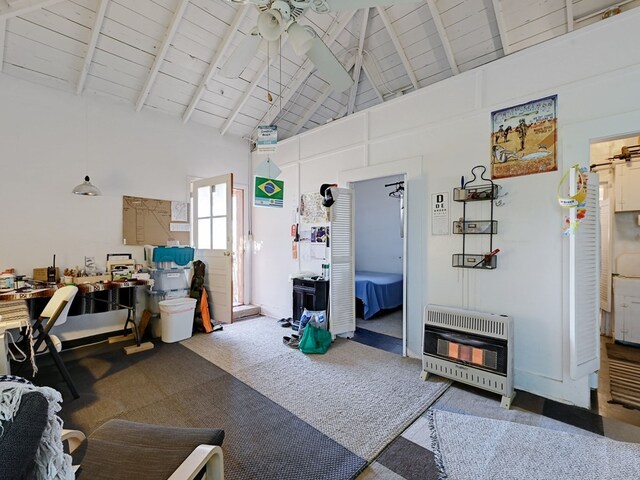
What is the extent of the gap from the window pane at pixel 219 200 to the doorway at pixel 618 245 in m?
4.87

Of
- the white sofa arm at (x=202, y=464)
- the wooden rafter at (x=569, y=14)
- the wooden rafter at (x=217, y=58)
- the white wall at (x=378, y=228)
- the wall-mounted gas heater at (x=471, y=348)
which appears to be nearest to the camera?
the white sofa arm at (x=202, y=464)

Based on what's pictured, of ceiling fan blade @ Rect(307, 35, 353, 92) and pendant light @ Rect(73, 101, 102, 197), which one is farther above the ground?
ceiling fan blade @ Rect(307, 35, 353, 92)

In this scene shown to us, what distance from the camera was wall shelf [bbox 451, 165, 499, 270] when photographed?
9.33 feet

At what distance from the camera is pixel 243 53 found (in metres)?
2.26

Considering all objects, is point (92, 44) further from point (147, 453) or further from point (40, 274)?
point (147, 453)

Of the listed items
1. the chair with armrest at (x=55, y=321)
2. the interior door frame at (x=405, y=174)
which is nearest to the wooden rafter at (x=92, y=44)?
the chair with armrest at (x=55, y=321)

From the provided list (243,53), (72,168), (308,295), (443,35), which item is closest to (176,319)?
(308,295)

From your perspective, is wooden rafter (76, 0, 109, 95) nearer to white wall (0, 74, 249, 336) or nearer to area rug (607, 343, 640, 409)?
white wall (0, 74, 249, 336)

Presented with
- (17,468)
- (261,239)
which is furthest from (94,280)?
(17,468)

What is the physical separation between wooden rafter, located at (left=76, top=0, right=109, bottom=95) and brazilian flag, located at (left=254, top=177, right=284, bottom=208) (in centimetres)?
220

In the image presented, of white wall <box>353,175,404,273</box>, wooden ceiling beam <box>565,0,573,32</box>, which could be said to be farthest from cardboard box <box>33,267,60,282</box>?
wooden ceiling beam <box>565,0,573,32</box>

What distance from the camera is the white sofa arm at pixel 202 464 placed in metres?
1.10

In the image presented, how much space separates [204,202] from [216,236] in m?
0.60

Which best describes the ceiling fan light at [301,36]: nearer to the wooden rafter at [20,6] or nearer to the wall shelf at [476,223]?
the wall shelf at [476,223]
